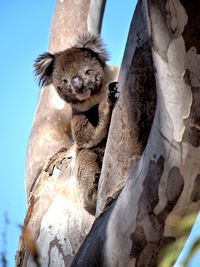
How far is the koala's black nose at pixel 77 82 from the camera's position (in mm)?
4464

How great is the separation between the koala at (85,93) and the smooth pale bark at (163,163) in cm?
164

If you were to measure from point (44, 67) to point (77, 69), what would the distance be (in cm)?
45

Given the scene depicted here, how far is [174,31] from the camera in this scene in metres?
1.66

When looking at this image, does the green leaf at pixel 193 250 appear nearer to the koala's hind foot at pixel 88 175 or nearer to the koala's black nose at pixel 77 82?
the koala's hind foot at pixel 88 175

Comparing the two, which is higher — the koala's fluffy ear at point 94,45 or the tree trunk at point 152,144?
the koala's fluffy ear at point 94,45

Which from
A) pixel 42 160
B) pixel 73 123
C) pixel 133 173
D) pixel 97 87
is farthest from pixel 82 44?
pixel 133 173

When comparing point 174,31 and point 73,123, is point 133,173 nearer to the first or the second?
point 174,31

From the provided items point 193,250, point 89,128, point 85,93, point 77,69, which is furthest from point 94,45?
point 193,250

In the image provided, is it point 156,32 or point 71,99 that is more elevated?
point 156,32

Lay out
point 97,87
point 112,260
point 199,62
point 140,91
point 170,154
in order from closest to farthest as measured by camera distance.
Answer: point 199,62 < point 170,154 < point 112,260 < point 140,91 < point 97,87

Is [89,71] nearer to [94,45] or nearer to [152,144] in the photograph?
[94,45]

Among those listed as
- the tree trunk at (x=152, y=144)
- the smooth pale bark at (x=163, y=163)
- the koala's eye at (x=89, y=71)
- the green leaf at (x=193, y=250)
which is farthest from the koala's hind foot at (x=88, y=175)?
the green leaf at (x=193, y=250)

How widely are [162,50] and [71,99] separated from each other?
2966 mm

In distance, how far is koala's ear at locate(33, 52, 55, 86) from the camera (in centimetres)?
487
